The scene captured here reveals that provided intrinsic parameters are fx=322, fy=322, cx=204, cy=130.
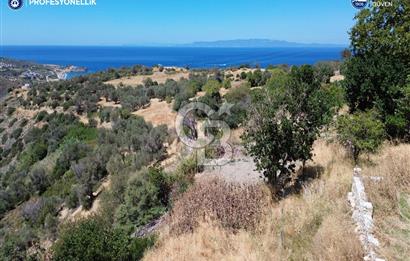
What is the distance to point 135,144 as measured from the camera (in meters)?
18.0

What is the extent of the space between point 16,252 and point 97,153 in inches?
312

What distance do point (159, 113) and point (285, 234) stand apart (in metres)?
19.5

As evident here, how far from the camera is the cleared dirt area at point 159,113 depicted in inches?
858

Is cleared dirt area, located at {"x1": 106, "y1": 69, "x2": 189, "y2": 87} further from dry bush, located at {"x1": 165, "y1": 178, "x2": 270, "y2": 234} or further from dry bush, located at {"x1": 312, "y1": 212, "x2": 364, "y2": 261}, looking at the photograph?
dry bush, located at {"x1": 312, "y1": 212, "x2": 364, "y2": 261}

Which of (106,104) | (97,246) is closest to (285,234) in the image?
(97,246)

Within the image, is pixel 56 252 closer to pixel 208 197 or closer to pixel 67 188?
pixel 208 197

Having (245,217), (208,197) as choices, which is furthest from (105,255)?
(245,217)

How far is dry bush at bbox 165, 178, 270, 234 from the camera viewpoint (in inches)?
232

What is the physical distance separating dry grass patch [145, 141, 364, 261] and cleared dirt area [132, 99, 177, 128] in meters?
13.8

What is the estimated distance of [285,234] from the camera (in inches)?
206
